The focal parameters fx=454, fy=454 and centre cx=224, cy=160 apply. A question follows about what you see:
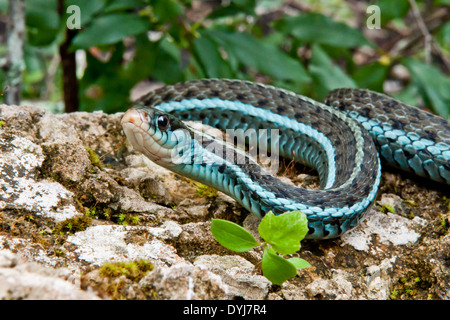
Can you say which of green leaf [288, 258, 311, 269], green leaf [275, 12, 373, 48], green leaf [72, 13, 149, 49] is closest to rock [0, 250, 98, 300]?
green leaf [288, 258, 311, 269]

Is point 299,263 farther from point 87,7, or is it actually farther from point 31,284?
point 87,7

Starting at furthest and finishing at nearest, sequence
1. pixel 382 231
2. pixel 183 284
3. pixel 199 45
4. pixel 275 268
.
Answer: pixel 199 45
pixel 382 231
pixel 275 268
pixel 183 284

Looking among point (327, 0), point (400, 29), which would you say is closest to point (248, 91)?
point (327, 0)

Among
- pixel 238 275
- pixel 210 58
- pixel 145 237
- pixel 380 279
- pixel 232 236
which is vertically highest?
pixel 210 58

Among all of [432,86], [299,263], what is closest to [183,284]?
[299,263]

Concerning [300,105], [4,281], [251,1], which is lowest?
[4,281]

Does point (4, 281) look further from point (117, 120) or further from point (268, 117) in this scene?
point (268, 117)

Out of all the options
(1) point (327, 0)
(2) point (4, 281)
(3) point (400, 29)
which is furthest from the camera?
(3) point (400, 29)
